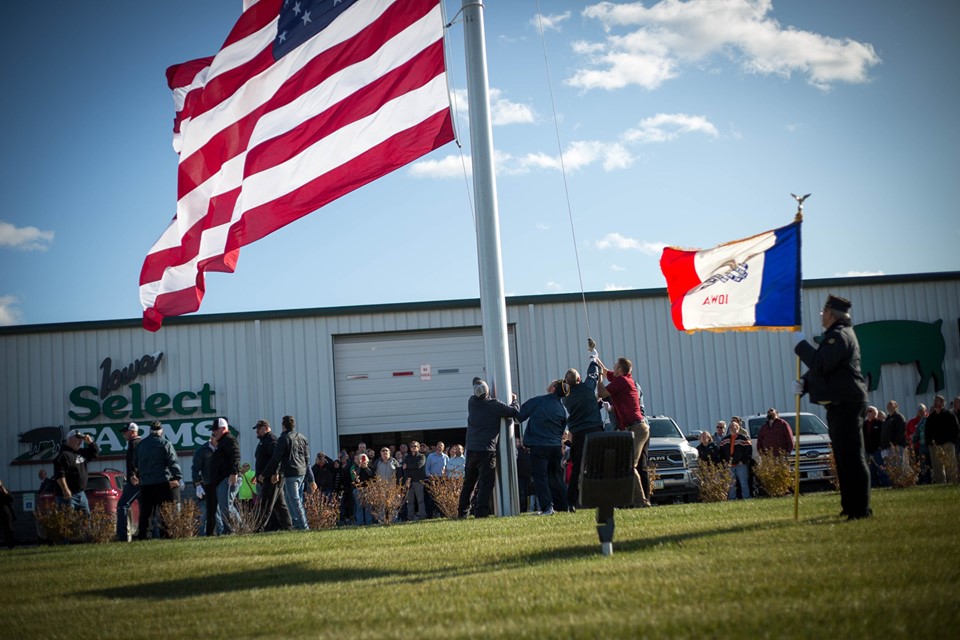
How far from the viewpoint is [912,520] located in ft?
25.2

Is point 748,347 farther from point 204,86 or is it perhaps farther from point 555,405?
point 204,86

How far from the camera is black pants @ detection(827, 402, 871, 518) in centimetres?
806

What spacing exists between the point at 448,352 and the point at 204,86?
17725 mm

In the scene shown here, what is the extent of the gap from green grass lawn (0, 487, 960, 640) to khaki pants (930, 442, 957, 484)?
7811mm

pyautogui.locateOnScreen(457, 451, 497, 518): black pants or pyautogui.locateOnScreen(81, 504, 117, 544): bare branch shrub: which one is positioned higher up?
pyautogui.locateOnScreen(457, 451, 497, 518): black pants

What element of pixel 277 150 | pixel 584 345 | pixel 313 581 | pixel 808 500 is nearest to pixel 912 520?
pixel 808 500

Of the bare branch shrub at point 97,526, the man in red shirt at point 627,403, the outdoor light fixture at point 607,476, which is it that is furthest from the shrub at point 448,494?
the outdoor light fixture at point 607,476

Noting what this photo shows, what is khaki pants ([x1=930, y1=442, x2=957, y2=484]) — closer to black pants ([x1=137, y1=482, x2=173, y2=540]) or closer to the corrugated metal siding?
the corrugated metal siding

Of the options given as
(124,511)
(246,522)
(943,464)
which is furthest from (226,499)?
(943,464)

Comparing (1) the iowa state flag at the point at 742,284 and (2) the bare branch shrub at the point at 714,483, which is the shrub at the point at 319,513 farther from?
(1) the iowa state flag at the point at 742,284

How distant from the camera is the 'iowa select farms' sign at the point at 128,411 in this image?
93.8 feet

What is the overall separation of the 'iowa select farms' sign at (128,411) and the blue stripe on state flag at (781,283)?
71.3ft

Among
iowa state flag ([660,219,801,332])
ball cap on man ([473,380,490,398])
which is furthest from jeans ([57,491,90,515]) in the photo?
iowa state flag ([660,219,801,332])

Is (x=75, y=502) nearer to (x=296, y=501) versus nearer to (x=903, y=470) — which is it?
(x=296, y=501)
